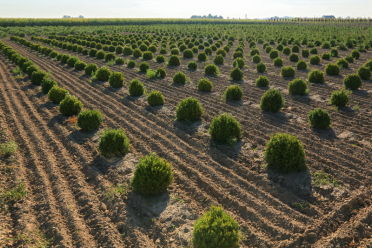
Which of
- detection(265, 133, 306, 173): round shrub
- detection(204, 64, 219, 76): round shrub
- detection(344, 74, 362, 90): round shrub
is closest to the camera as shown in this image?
detection(265, 133, 306, 173): round shrub

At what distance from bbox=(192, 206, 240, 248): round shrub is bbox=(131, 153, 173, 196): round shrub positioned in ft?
7.15

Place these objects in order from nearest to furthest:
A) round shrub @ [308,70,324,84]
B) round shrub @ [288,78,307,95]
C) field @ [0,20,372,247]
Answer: field @ [0,20,372,247] → round shrub @ [288,78,307,95] → round shrub @ [308,70,324,84]

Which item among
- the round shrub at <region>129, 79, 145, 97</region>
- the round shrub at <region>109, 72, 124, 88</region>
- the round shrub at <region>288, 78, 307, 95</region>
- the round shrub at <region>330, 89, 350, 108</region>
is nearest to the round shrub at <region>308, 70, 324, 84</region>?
the round shrub at <region>288, 78, 307, 95</region>

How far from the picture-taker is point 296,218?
704 cm

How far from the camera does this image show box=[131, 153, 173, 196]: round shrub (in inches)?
303

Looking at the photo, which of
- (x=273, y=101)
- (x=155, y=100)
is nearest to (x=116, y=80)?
(x=155, y=100)

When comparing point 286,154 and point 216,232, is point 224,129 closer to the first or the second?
point 286,154

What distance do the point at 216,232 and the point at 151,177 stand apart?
262 centimetres

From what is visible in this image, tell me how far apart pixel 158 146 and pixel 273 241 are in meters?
5.55

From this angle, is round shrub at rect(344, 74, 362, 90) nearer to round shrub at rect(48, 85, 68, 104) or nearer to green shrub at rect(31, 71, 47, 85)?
round shrub at rect(48, 85, 68, 104)

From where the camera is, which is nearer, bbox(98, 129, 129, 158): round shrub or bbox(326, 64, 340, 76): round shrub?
Answer: bbox(98, 129, 129, 158): round shrub

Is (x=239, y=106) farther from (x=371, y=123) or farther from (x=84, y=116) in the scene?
(x=84, y=116)

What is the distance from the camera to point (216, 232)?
5.56 meters

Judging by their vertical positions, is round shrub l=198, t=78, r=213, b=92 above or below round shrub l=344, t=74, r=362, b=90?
below
